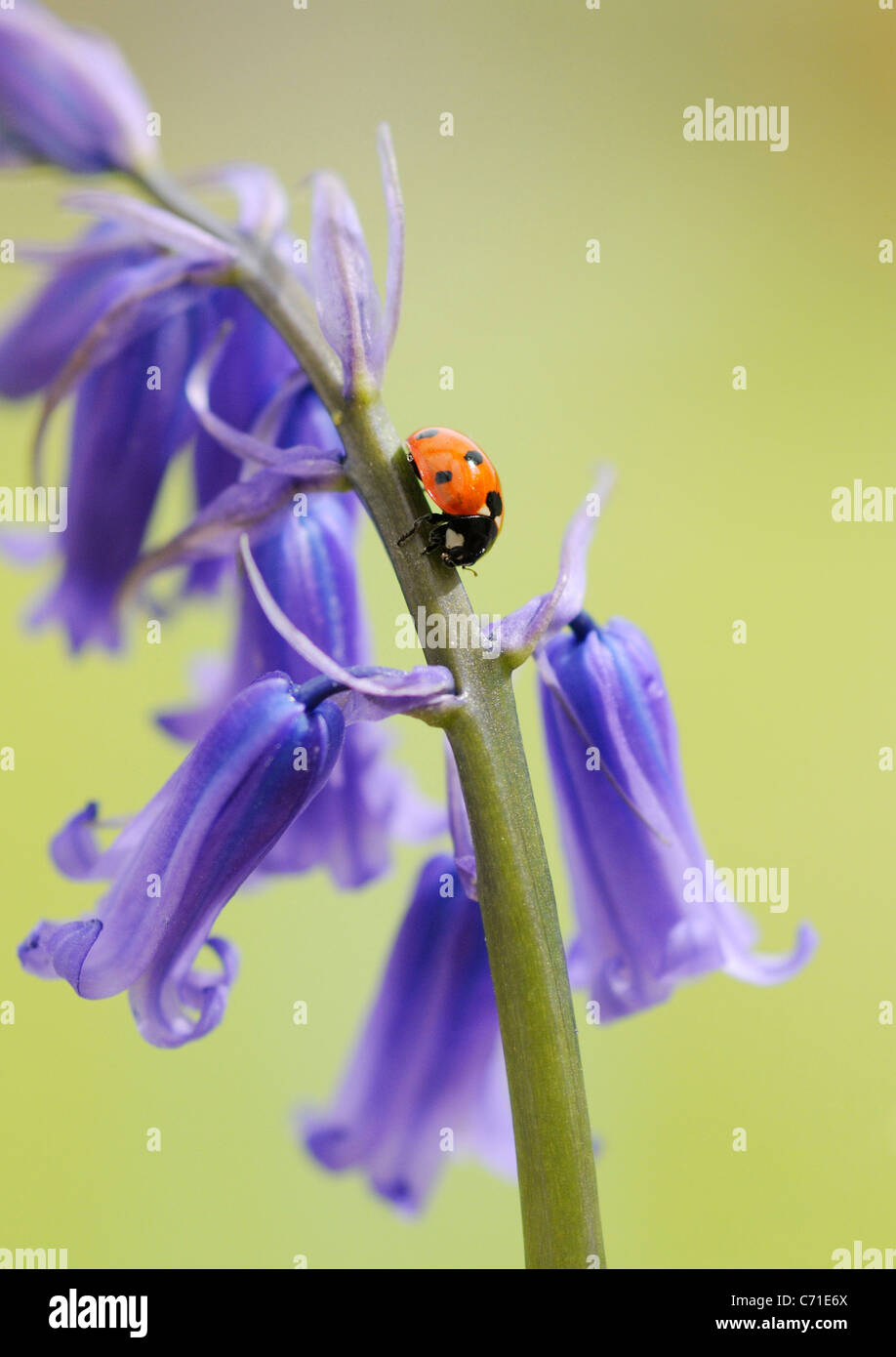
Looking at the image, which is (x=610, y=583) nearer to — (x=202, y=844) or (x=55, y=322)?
(x=55, y=322)

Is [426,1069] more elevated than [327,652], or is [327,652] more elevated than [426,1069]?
[327,652]

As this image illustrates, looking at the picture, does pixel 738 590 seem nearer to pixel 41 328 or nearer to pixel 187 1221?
pixel 187 1221

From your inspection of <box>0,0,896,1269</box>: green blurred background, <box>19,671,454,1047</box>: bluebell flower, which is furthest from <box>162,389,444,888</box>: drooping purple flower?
<box>0,0,896,1269</box>: green blurred background

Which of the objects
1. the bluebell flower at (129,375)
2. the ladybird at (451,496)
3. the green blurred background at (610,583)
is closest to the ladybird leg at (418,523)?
the ladybird at (451,496)

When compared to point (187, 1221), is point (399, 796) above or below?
above

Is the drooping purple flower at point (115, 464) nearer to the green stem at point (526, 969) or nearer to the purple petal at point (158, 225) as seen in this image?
the purple petal at point (158, 225)

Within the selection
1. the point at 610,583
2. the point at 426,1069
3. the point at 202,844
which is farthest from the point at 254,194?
the point at 610,583
